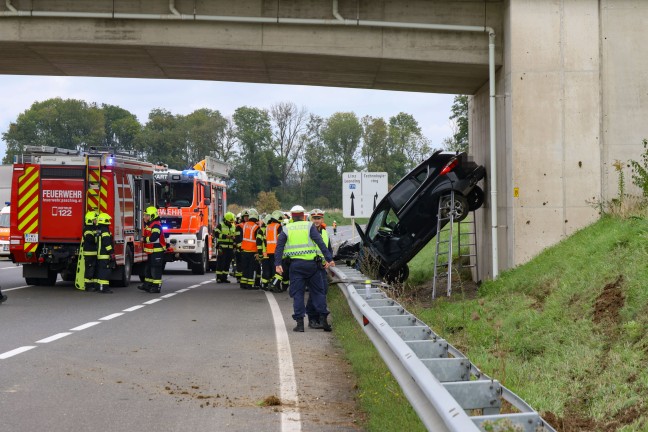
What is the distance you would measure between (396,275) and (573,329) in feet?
32.3

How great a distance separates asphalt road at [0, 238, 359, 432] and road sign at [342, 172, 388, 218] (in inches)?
339

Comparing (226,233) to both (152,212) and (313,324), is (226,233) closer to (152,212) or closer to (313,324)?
(152,212)

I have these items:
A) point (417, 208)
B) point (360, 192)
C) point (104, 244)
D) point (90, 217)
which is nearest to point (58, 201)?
point (90, 217)

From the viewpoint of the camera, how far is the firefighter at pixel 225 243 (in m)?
25.1

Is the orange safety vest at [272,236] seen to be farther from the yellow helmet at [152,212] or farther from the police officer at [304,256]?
the police officer at [304,256]

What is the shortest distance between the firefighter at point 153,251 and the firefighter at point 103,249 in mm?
822

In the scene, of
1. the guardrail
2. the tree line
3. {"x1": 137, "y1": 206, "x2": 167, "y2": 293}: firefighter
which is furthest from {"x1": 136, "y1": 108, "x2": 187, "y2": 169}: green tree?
the guardrail

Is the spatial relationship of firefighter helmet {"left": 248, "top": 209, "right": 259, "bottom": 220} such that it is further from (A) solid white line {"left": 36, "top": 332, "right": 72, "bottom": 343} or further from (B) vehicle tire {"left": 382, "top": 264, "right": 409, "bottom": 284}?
(A) solid white line {"left": 36, "top": 332, "right": 72, "bottom": 343}

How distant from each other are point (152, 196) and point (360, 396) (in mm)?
17755

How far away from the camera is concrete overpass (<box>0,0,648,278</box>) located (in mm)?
16562

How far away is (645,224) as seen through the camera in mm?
12500

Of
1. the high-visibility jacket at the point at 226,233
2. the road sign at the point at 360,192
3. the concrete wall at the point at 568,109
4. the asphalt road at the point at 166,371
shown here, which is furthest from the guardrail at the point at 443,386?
the road sign at the point at 360,192

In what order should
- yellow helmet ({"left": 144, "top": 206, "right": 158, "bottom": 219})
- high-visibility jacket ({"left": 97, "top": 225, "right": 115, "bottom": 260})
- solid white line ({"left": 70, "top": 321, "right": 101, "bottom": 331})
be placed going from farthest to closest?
yellow helmet ({"left": 144, "top": 206, "right": 158, "bottom": 219}) < high-visibility jacket ({"left": 97, "top": 225, "right": 115, "bottom": 260}) < solid white line ({"left": 70, "top": 321, "right": 101, "bottom": 331})

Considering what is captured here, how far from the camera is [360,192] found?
26.1m
